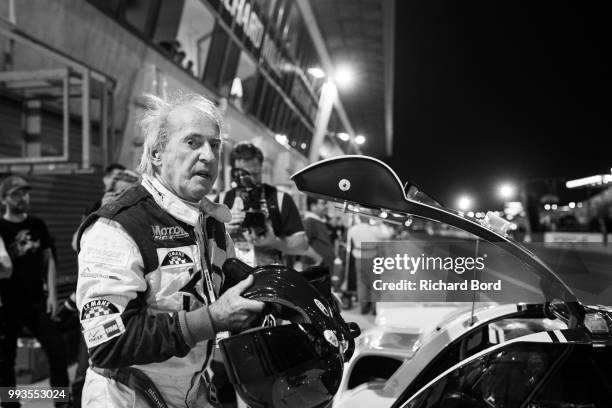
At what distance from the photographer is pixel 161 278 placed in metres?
1.40

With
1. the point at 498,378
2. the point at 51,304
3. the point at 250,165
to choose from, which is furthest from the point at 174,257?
the point at 51,304

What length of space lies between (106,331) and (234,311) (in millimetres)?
337

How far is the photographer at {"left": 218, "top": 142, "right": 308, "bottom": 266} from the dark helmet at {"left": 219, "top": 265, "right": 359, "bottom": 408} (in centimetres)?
179

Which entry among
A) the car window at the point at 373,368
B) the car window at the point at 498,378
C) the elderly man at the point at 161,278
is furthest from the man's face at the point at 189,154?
the car window at the point at 373,368

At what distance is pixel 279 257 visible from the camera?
3.38 m

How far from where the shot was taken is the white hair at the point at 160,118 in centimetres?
152

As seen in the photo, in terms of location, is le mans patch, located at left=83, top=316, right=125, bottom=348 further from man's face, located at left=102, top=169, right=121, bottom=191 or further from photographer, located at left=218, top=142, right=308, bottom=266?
man's face, located at left=102, top=169, right=121, bottom=191

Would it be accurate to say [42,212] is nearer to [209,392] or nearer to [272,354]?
[209,392]

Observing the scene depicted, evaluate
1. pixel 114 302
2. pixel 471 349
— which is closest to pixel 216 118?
pixel 114 302

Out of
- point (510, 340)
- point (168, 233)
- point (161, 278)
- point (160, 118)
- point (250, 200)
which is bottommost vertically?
point (510, 340)

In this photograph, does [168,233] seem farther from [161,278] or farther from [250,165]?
[250,165]

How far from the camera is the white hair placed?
1521 mm

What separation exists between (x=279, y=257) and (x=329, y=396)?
83.1 inches

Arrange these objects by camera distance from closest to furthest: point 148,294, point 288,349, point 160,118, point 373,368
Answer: point 288,349 < point 148,294 < point 160,118 < point 373,368
